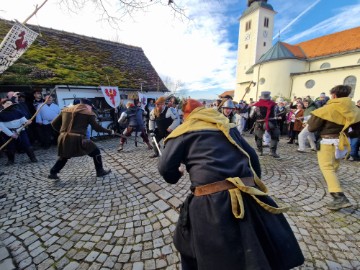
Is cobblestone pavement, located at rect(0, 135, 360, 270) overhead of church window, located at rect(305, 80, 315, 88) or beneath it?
beneath

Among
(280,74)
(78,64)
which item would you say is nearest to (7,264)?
(78,64)

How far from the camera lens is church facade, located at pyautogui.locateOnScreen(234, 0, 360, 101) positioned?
27.0 meters

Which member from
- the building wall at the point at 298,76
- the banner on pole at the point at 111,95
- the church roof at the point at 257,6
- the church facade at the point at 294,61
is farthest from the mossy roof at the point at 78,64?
the church roof at the point at 257,6

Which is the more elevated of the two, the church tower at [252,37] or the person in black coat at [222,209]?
the church tower at [252,37]

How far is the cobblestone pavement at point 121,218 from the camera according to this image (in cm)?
221

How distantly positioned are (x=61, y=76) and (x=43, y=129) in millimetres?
2908

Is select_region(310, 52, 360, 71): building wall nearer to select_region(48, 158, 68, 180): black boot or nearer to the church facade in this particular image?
the church facade

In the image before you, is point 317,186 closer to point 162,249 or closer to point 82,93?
point 162,249

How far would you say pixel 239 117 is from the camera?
9.70 meters

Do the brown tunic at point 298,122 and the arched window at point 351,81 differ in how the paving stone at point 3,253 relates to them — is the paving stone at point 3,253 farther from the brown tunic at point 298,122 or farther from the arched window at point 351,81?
the arched window at point 351,81

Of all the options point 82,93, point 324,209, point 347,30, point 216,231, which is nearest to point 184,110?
point 216,231

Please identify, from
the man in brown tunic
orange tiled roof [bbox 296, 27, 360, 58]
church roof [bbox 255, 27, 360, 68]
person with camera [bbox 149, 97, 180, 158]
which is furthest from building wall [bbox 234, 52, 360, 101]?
the man in brown tunic

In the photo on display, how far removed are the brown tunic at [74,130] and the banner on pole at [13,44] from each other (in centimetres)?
127

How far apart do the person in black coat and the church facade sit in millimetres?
26390
